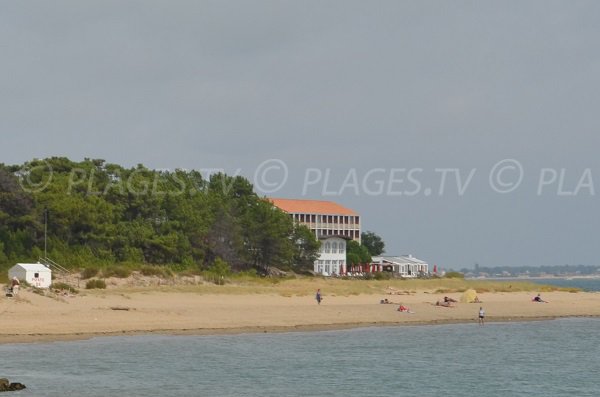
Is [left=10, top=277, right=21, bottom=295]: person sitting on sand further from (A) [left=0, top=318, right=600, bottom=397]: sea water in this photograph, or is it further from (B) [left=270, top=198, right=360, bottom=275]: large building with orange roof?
(B) [left=270, top=198, right=360, bottom=275]: large building with orange roof

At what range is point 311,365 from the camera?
3525 centimetres

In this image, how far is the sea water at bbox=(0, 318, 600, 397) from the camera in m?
29.7

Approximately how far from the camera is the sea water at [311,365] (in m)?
29.7

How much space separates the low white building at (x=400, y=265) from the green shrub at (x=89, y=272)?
62616 mm

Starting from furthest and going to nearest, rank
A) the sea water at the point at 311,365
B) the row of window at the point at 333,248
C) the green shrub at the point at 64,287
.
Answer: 1. the row of window at the point at 333,248
2. the green shrub at the point at 64,287
3. the sea water at the point at 311,365

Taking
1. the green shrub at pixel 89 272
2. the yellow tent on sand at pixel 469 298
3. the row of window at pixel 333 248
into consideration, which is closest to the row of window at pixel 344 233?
the row of window at pixel 333 248

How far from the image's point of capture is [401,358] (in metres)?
38.2

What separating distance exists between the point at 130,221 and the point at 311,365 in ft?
149

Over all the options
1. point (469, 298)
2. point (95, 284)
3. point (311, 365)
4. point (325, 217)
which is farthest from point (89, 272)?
point (325, 217)

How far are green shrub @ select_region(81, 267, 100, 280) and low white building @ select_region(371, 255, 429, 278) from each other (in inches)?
2465

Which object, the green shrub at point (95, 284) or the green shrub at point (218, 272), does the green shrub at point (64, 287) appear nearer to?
the green shrub at point (95, 284)

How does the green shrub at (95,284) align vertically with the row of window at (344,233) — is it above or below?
below

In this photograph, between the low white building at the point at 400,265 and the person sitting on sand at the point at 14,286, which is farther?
the low white building at the point at 400,265

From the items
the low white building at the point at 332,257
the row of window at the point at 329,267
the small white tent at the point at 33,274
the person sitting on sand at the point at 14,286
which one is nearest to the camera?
the person sitting on sand at the point at 14,286
